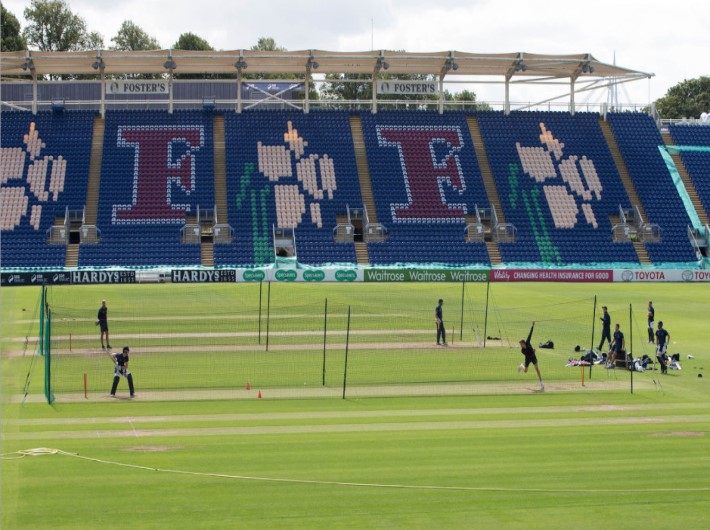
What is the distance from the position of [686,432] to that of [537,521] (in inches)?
323

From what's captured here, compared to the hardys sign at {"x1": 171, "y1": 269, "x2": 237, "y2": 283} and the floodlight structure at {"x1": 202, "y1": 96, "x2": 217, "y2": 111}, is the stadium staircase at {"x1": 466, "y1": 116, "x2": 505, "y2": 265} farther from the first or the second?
the floodlight structure at {"x1": 202, "y1": 96, "x2": 217, "y2": 111}

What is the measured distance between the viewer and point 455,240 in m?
64.9

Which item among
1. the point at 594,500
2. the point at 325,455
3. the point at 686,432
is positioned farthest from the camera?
the point at 686,432

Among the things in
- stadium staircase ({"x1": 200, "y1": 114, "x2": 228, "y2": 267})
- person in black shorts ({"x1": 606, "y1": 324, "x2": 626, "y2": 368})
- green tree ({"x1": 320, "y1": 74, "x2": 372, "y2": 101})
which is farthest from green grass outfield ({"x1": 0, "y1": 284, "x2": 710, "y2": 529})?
green tree ({"x1": 320, "y1": 74, "x2": 372, "y2": 101})

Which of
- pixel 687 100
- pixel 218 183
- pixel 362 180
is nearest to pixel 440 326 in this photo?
pixel 362 180

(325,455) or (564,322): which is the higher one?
(564,322)

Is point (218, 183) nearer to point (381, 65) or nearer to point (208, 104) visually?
point (208, 104)

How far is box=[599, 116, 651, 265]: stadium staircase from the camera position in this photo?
Answer: 65625mm

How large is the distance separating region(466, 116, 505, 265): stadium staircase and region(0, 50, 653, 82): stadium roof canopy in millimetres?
4365

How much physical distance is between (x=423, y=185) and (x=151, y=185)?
19.4 m

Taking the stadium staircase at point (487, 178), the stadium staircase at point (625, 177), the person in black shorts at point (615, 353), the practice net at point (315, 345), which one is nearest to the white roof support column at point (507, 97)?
the stadium staircase at point (487, 178)

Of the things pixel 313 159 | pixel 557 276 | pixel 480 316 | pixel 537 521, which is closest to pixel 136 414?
pixel 537 521

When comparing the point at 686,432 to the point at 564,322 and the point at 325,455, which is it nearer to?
the point at 325,455

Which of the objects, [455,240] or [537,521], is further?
[455,240]
